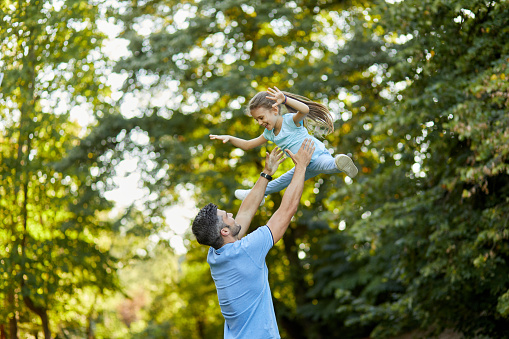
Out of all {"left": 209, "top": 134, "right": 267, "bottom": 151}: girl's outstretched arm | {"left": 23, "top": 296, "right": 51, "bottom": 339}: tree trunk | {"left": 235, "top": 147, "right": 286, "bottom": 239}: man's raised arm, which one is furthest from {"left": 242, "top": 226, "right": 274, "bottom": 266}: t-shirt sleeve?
{"left": 23, "top": 296, "right": 51, "bottom": 339}: tree trunk

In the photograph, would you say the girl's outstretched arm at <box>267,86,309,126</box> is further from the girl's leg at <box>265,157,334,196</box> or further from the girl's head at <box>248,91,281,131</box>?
the girl's leg at <box>265,157,334,196</box>

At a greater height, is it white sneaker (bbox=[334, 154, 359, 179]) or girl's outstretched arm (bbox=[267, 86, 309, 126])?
girl's outstretched arm (bbox=[267, 86, 309, 126])

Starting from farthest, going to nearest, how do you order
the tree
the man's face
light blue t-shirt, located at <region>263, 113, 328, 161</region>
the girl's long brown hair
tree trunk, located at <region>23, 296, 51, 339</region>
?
tree trunk, located at <region>23, 296, 51, 339</region>
the tree
the girl's long brown hair
light blue t-shirt, located at <region>263, 113, 328, 161</region>
the man's face

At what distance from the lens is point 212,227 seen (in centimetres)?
342

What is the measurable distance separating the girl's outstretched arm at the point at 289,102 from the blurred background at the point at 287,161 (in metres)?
3.66

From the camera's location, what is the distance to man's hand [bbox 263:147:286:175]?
3.74 m

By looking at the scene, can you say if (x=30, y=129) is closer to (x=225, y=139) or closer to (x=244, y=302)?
(x=225, y=139)

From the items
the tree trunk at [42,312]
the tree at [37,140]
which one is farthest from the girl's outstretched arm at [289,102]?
the tree trunk at [42,312]

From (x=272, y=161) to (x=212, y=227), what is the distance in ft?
2.17

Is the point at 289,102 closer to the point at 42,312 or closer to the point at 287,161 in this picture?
the point at 287,161

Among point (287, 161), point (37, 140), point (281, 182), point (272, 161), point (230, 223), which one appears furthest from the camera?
point (287, 161)

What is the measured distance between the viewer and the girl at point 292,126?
373 centimetres

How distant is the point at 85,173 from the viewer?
13.3 m

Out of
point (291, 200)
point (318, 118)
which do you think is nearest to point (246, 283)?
point (291, 200)
